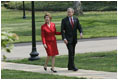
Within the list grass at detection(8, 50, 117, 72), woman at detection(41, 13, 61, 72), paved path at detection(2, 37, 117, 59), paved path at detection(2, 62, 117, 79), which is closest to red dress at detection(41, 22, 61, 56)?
woman at detection(41, 13, 61, 72)

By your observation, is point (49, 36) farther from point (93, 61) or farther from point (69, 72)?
point (93, 61)

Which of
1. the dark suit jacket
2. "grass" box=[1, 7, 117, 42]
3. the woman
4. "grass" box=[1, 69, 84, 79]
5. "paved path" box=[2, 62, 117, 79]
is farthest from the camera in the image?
"grass" box=[1, 7, 117, 42]

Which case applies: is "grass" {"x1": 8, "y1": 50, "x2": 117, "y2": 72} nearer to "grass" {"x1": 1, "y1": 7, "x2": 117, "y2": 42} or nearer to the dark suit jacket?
the dark suit jacket

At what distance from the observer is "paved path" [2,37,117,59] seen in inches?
788

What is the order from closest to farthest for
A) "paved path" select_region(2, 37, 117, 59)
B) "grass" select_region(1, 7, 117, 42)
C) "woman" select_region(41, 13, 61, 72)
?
"woman" select_region(41, 13, 61, 72) < "paved path" select_region(2, 37, 117, 59) < "grass" select_region(1, 7, 117, 42)

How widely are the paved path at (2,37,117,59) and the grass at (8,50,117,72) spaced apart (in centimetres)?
186

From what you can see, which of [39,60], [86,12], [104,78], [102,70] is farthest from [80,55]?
[86,12]

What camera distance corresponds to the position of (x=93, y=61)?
54.1 feet

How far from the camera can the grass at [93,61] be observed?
14695 mm

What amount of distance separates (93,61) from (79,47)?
232 inches

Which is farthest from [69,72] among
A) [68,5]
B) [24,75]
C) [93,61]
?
[68,5]

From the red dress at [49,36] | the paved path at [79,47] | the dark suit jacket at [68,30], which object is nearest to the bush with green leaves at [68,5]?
the paved path at [79,47]

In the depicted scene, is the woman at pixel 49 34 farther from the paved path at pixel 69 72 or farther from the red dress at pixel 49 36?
the paved path at pixel 69 72

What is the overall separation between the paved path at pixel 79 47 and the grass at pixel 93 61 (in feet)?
6.11
